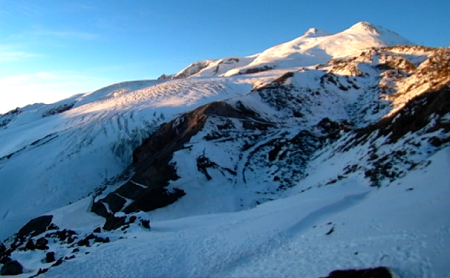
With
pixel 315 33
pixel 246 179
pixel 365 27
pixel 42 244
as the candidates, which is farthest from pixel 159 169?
pixel 315 33

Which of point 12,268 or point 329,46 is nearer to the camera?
point 12,268

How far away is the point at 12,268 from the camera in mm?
10164

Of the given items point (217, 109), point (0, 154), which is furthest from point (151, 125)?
point (0, 154)

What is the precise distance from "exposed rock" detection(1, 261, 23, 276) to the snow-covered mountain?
0.06m

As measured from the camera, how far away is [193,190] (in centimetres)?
2328

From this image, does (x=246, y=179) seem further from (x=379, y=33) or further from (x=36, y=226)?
(x=379, y=33)

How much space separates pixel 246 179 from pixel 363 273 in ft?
57.2

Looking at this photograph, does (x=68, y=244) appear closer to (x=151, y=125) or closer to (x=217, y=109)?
(x=217, y=109)

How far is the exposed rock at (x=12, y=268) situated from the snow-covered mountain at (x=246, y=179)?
0.18ft

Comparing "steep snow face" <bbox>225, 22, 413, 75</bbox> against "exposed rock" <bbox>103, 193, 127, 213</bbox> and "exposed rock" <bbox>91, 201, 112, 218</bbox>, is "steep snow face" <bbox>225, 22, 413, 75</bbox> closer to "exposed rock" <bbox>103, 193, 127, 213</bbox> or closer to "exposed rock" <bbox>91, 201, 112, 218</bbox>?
"exposed rock" <bbox>103, 193, 127, 213</bbox>

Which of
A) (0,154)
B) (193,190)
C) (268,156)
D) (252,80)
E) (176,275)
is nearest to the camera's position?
(176,275)

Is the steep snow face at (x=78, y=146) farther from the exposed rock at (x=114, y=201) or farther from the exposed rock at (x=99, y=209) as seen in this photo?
the exposed rock at (x=114, y=201)

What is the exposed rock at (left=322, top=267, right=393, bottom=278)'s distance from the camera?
22.1 ft

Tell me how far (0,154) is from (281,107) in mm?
35183
